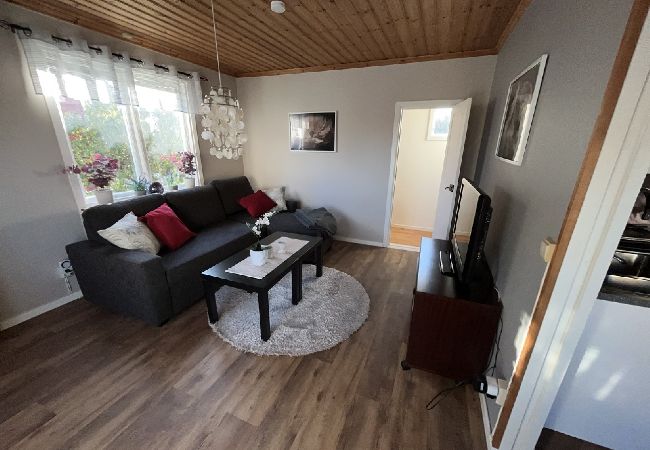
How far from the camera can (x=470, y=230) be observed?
165cm

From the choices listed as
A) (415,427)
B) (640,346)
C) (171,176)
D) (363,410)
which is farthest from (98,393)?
(640,346)

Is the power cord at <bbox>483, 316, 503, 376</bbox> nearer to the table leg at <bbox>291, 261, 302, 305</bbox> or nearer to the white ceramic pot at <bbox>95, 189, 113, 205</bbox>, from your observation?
the table leg at <bbox>291, 261, 302, 305</bbox>

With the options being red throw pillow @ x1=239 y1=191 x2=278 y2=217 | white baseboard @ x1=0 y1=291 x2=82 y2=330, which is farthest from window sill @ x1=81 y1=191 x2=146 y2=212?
red throw pillow @ x1=239 y1=191 x2=278 y2=217

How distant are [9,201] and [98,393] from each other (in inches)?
67.6

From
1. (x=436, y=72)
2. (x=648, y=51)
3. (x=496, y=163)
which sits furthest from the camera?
(x=436, y=72)

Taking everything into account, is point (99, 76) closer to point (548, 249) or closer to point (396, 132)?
point (396, 132)

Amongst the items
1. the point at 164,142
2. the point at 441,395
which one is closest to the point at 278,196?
the point at 164,142

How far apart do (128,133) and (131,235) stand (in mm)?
1396

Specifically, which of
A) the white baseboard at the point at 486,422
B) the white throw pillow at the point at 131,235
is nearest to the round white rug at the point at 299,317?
the white throw pillow at the point at 131,235

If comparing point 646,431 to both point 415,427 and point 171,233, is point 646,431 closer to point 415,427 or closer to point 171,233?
point 415,427

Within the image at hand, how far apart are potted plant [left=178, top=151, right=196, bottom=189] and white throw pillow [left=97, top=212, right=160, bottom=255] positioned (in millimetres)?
1125

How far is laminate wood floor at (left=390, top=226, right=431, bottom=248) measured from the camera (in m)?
4.07

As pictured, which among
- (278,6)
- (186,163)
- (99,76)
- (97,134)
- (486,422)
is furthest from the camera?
(186,163)

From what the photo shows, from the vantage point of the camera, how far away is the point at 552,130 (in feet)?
3.88
